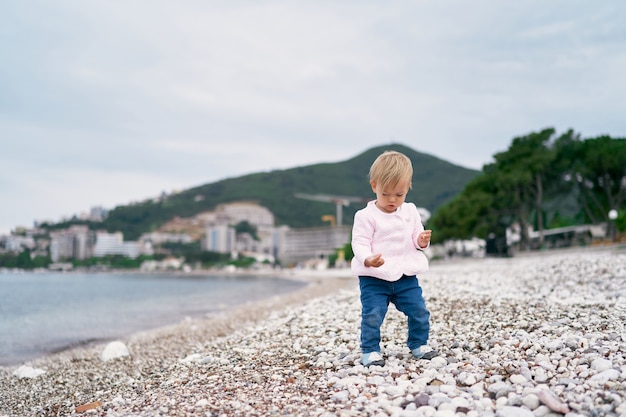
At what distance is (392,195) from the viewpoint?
447cm

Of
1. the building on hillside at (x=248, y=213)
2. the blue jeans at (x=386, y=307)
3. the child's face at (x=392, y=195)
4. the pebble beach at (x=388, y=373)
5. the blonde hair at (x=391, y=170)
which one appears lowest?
the pebble beach at (x=388, y=373)

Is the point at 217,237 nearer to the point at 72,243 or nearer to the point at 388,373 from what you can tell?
the point at 72,243

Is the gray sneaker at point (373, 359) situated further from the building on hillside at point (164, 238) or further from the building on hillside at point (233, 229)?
the building on hillside at point (233, 229)

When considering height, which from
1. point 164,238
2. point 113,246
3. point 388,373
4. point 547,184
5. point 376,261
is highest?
point 547,184

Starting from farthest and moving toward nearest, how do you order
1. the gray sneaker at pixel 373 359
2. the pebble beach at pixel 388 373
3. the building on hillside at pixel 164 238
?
1. the building on hillside at pixel 164 238
2. the gray sneaker at pixel 373 359
3. the pebble beach at pixel 388 373

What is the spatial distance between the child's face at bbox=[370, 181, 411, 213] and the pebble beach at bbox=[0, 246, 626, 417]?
134 centimetres

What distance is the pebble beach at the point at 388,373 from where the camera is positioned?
3.29 m

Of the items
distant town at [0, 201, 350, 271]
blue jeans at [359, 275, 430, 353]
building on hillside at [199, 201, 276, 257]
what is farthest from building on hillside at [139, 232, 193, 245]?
blue jeans at [359, 275, 430, 353]

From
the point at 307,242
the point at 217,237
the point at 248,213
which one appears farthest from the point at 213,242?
the point at 307,242

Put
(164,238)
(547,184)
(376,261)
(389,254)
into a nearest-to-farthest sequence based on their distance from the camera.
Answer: (376,261), (389,254), (547,184), (164,238)

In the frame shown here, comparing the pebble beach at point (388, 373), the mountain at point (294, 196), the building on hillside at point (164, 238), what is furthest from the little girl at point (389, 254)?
the building on hillside at point (164, 238)

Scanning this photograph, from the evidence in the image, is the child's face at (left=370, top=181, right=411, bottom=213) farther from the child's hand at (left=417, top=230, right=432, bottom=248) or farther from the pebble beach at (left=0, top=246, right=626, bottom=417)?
the pebble beach at (left=0, top=246, right=626, bottom=417)

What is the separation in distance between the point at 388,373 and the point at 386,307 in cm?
67

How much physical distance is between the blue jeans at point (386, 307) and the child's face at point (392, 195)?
2.12 ft
